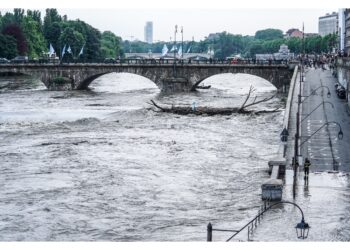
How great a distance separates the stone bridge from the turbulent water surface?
89.4ft

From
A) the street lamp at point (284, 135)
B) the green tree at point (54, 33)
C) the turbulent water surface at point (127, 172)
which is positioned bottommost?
the turbulent water surface at point (127, 172)

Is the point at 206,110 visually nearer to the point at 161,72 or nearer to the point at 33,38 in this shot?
the point at 161,72

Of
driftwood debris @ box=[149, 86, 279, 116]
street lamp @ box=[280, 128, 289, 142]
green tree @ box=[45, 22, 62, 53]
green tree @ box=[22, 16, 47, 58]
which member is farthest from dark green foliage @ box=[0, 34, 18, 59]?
street lamp @ box=[280, 128, 289, 142]

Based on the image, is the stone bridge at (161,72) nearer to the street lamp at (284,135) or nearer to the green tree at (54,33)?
the street lamp at (284,135)

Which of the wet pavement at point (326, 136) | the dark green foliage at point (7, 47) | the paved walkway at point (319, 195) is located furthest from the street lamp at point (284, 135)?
the dark green foliage at point (7, 47)

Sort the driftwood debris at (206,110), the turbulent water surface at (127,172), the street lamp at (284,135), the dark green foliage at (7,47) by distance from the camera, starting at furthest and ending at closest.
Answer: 1. the dark green foliage at (7,47)
2. the driftwood debris at (206,110)
3. the street lamp at (284,135)
4. the turbulent water surface at (127,172)

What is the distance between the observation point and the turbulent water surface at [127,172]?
Result: 122ft

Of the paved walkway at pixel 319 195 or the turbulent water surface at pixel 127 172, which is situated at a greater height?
the paved walkway at pixel 319 195

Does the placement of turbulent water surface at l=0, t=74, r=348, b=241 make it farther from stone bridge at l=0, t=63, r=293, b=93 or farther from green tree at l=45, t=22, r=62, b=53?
green tree at l=45, t=22, r=62, b=53

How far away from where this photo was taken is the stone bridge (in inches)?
4596

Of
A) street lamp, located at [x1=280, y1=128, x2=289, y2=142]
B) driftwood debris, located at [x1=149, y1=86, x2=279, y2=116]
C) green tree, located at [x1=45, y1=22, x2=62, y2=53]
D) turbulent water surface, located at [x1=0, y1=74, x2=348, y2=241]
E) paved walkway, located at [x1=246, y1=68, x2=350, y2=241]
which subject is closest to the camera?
paved walkway, located at [x1=246, y1=68, x2=350, y2=241]

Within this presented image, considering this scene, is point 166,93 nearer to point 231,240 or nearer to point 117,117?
point 117,117

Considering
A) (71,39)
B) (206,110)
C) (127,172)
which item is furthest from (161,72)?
(127,172)

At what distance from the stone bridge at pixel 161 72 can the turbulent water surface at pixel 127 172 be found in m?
27.3
